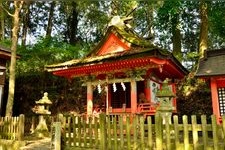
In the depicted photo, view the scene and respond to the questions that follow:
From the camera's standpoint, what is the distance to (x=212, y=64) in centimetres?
1405

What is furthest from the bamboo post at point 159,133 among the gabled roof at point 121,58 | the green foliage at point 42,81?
the green foliage at point 42,81

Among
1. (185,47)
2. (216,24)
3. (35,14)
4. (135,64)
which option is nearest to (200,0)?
(216,24)

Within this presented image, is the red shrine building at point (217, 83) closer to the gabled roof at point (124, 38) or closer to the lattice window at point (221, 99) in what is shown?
the lattice window at point (221, 99)

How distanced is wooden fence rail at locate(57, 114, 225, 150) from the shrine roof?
557 centimetres

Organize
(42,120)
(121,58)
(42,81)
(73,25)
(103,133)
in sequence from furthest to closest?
(73,25) → (42,81) → (42,120) → (121,58) → (103,133)

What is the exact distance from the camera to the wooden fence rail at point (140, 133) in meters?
6.20

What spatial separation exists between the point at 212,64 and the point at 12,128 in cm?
1043

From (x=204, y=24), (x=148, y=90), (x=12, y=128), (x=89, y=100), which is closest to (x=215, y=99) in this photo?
(x=148, y=90)

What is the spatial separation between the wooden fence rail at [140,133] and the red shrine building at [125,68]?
14.3ft

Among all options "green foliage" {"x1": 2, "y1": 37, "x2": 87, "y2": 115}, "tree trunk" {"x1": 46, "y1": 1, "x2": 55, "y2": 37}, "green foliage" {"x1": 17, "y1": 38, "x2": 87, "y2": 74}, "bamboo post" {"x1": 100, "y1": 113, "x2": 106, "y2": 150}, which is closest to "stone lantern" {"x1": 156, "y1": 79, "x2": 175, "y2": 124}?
"bamboo post" {"x1": 100, "y1": 113, "x2": 106, "y2": 150}

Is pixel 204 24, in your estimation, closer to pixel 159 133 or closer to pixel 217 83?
pixel 217 83

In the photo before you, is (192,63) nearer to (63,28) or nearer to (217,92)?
(217,92)

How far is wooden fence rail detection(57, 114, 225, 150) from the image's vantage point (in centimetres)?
620

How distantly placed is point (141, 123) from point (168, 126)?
788 mm
